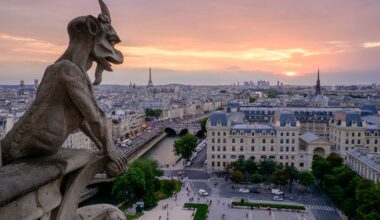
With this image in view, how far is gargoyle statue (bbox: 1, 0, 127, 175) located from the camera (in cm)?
341

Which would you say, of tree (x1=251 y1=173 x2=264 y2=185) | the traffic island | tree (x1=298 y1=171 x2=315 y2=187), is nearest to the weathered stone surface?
the traffic island

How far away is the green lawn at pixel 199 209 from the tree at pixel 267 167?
34.6 feet

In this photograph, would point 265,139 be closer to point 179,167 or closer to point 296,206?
point 179,167

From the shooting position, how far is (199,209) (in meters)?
28.6

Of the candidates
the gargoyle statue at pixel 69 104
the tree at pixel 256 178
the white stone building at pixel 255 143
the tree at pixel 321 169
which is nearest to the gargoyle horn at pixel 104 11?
the gargoyle statue at pixel 69 104

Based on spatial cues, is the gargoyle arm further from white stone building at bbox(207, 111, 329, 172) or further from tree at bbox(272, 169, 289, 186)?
white stone building at bbox(207, 111, 329, 172)

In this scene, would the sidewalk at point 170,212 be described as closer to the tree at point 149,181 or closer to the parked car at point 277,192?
the tree at point 149,181

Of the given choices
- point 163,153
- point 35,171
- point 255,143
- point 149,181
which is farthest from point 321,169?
point 35,171

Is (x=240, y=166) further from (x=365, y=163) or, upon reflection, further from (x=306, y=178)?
(x=365, y=163)

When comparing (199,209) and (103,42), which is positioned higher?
(103,42)

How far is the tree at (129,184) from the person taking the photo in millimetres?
28922

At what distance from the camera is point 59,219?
128 inches

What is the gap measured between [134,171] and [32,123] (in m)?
26.6

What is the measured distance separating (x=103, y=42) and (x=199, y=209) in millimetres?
26157
